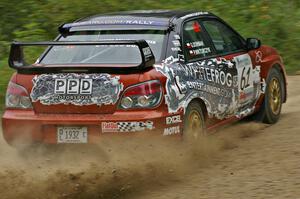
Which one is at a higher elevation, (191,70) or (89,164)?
(191,70)

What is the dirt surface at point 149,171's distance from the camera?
545 cm

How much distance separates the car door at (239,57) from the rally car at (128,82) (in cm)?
2

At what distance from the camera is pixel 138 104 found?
19.5ft

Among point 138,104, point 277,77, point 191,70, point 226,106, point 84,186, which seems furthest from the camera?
point 277,77

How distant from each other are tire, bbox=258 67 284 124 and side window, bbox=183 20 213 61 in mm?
1445

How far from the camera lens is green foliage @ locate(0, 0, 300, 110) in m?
13.4

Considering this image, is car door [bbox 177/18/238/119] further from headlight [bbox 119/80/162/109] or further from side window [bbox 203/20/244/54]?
headlight [bbox 119/80/162/109]

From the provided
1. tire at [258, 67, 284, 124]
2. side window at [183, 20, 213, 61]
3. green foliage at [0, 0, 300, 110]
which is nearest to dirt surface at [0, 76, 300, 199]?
side window at [183, 20, 213, 61]

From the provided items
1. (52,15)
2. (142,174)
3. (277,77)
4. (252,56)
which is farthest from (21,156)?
(52,15)

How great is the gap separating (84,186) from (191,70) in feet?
6.00

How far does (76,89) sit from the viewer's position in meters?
6.00

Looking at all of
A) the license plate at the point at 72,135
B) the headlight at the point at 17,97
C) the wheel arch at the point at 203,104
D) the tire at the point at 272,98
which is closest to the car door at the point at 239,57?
the tire at the point at 272,98

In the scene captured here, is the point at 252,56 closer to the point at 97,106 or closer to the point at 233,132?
the point at 233,132

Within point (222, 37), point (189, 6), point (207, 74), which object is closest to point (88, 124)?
point (207, 74)
